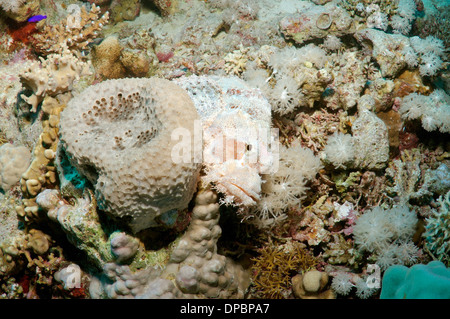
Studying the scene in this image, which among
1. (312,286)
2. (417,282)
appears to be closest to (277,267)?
(312,286)

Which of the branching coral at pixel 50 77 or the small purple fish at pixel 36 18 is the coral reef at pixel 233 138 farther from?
the small purple fish at pixel 36 18

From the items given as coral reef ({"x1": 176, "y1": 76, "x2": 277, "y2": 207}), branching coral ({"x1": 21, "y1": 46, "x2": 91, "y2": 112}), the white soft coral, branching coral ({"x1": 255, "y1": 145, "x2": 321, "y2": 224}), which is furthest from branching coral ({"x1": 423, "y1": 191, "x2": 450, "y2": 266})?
branching coral ({"x1": 21, "y1": 46, "x2": 91, "y2": 112})

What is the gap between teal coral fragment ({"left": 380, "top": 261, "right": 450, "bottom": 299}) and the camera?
3.01 metres

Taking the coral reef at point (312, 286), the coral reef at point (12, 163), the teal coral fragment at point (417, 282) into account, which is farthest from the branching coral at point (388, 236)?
the coral reef at point (12, 163)

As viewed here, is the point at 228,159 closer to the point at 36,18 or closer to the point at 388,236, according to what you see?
the point at 388,236

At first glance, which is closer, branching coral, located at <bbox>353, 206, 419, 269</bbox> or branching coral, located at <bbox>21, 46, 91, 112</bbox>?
branching coral, located at <bbox>353, 206, 419, 269</bbox>

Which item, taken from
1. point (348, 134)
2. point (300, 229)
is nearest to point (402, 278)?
point (300, 229)

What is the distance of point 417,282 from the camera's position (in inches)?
125

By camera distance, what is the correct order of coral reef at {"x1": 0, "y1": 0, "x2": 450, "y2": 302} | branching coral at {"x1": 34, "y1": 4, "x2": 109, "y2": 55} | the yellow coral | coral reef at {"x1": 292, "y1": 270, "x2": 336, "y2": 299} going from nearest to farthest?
coral reef at {"x1": 0, "y1": 0, "x2": 450, "y2": 302} → coral reef at {"x1": 292, "y1": 270, "x2": 336, "y2": 299} → the yellow coral → branching coral at {"x1": 34, "y1": 4, "x2": 109, "y2": 55}

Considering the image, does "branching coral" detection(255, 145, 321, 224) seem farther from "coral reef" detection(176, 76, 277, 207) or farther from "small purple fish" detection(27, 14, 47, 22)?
"small purple fish" detection(27, 14, 47, 22)

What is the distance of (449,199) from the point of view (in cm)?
431

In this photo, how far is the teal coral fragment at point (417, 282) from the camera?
301cm

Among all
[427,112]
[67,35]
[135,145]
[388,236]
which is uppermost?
[67,35]
